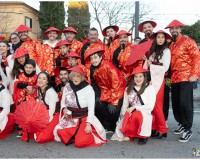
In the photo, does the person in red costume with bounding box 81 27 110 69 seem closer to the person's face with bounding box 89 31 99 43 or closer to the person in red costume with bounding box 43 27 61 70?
the person's face with bounding box 89 31 99 43

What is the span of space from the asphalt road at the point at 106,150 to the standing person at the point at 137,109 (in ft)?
0.55

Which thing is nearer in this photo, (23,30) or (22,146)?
(22,146)

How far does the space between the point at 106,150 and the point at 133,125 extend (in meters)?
0.60

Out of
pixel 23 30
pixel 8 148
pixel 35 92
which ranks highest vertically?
pixel 23 30

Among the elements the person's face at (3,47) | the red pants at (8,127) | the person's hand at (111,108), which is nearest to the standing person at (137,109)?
the person's hand at (111,108)

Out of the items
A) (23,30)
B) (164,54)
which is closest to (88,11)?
(23,30)

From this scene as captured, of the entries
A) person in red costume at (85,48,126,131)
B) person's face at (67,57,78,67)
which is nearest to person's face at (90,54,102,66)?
person in red costume at (85,48,126,131)

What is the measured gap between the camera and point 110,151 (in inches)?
160

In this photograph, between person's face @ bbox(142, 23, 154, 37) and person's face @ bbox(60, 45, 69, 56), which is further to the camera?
person's face @ bbox(60, 45, 69, 56)

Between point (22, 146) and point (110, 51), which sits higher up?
point (110, 51)

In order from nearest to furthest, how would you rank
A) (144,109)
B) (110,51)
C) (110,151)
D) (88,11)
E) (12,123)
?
(110,151) → (144,109) → (12,123) → (110,51) → (88,11)

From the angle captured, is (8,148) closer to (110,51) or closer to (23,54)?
(23,54)

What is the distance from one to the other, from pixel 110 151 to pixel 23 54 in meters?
2.21

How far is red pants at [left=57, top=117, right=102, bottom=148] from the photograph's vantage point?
165 inches
